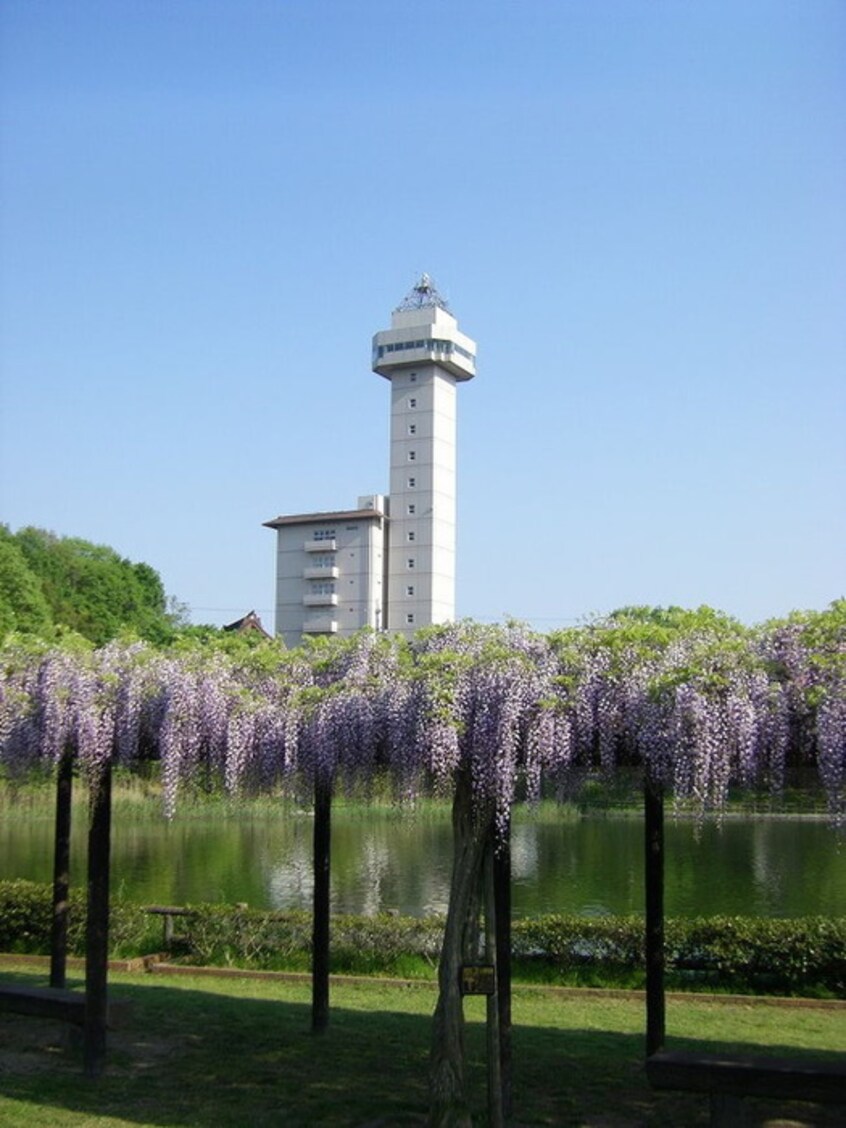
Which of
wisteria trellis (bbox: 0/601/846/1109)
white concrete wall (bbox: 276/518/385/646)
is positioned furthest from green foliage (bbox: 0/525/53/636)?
wisteria trellis (bbox: 0/601/846/1109)

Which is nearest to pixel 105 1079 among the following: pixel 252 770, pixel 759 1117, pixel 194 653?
pixel 252 770

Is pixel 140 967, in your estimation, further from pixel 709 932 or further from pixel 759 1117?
pixel 759 1117

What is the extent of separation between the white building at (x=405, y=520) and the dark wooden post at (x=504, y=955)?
202 ft

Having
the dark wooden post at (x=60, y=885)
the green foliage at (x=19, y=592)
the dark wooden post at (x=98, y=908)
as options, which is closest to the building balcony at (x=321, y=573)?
the green foliage at (x=19, y=592)

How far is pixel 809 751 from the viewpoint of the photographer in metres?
7.50

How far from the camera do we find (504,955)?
8172 millimetres

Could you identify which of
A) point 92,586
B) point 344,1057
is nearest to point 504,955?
point 344,1057

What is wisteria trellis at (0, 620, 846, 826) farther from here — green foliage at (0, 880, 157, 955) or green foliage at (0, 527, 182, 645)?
green foliage at (0, 527, 182, 645)

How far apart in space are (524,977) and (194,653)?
6082 mm

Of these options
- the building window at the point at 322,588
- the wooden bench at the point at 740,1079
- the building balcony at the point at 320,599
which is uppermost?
the building window at the point at 322,588

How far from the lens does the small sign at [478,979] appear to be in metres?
7.26

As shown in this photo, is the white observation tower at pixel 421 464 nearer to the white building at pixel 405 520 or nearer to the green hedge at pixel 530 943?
the white building at pixel 405 520

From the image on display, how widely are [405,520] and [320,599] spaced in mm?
8176

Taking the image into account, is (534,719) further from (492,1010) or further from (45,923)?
(45,923)
